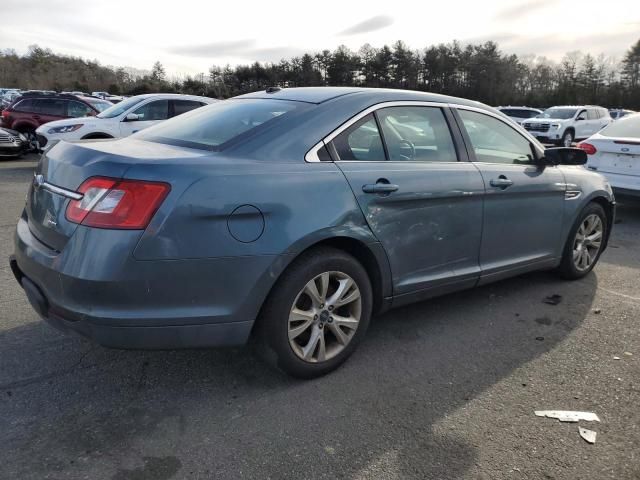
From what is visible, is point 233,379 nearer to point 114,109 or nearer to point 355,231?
point 355,231

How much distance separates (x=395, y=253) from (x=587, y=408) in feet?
4.48

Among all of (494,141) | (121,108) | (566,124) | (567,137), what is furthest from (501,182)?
(567,137)

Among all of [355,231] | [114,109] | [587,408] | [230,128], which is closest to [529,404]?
[587,408]

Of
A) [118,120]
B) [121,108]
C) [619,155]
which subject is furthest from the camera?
[121,108]

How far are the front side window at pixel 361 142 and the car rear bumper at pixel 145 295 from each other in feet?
2.90

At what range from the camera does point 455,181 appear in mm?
3600

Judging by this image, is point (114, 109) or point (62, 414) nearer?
point (62, 414)

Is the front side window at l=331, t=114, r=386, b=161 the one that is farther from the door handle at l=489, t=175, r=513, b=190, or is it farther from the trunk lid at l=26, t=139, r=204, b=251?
the door handle at l=489, t=175, r=513, b=190

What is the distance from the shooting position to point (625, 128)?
8133 millimetres

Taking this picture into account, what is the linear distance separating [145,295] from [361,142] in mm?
1579

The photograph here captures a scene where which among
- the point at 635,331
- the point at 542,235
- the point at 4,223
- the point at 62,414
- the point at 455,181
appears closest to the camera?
the point at 62,414

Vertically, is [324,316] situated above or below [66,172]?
below

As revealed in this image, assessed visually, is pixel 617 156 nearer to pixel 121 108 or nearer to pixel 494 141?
pixel 494 141

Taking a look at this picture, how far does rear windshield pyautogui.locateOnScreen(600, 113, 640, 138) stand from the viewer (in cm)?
789
